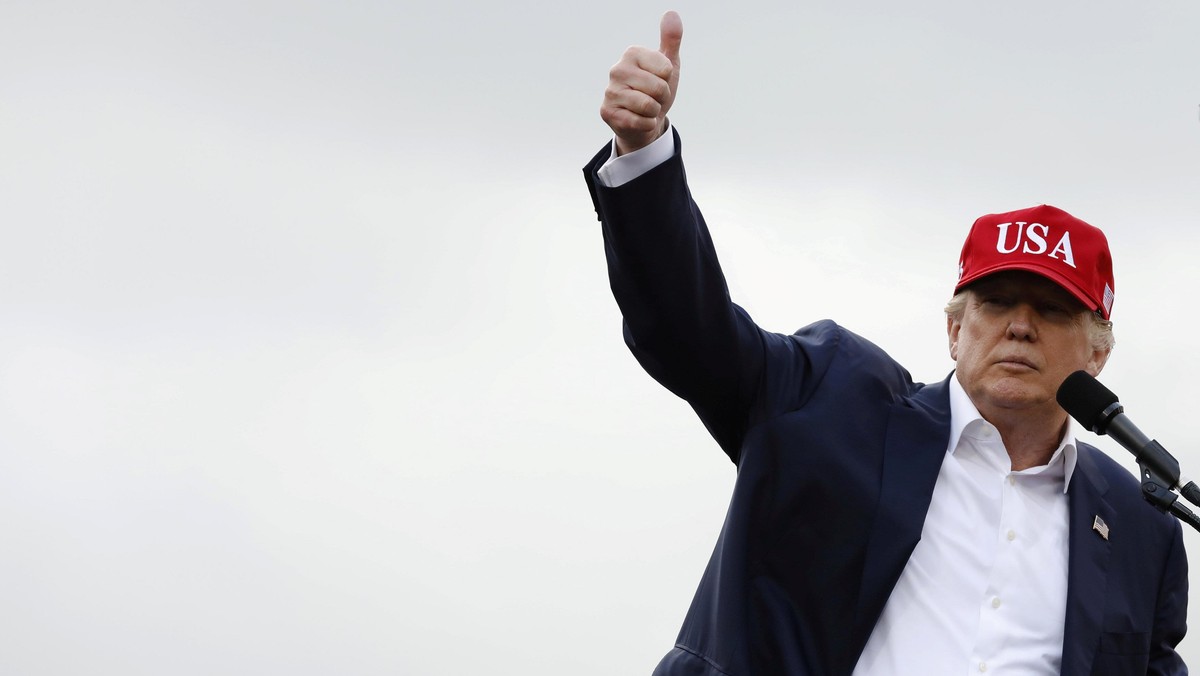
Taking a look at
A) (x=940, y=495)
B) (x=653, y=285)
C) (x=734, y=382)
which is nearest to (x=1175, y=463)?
(x=940, y=495)

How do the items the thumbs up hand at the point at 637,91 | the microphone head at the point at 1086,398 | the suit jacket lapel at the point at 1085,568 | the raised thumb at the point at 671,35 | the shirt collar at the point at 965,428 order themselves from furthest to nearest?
the shirt collar at the point at 965,428 < the suit jacket lapel at the point at 1085,568 < the microphone head at the point at 1086,398 < the raised thumb at the point at 671,35 < the thumbs up hand at the point at 637,91

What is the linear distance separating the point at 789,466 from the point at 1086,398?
0.69 metres

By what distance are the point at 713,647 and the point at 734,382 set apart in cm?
64

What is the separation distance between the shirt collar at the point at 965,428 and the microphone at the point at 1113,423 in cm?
57

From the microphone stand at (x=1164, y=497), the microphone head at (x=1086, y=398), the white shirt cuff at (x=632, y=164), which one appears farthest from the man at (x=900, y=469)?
the microphone stand at (x=1164, y=497)

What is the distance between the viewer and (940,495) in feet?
11.3

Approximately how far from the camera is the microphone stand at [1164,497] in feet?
9.12

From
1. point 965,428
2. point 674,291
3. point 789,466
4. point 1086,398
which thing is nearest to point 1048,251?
point 965,428

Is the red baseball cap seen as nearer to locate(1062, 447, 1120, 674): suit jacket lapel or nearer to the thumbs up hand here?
locate(1062, 447, 1120, 674): suit jacket lapel

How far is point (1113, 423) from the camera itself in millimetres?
2889

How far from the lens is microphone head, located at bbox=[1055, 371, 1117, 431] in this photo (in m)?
2.91

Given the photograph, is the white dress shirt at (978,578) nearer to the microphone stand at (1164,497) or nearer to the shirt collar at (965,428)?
the shirt collar at (965,428)

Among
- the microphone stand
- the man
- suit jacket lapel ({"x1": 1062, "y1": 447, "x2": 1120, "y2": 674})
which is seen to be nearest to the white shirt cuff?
the man

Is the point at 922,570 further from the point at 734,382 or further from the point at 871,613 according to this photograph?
the point at 734,382
